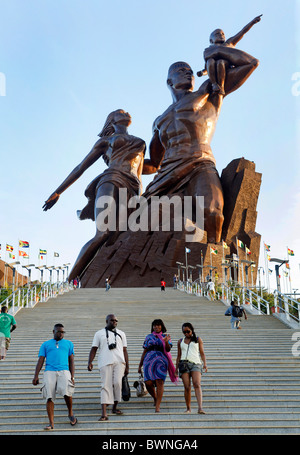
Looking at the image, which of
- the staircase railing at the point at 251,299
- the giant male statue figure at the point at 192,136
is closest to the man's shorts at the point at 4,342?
the staircase railing at the point at 251,299

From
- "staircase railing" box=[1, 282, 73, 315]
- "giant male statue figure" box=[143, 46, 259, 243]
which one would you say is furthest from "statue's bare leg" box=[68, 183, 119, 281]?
"staircase railing" box=[1, 282, 73, 315]

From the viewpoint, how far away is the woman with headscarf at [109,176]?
92.8 feet

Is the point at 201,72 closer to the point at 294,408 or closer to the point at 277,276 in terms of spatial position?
the point at 277,276

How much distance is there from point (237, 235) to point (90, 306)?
13204 mm

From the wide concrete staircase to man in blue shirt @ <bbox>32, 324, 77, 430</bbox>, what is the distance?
0.97 feet

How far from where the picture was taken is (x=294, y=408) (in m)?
5.88

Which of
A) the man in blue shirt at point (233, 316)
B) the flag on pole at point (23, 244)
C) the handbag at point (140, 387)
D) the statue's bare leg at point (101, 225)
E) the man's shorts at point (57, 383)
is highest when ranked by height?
the statue's bare leg at point (101, 225)

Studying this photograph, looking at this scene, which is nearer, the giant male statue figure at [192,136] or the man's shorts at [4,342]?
the man's shorts at [4,342]

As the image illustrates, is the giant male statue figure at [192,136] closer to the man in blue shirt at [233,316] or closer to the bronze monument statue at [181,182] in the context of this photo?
the bronze monument statue at [181,182]

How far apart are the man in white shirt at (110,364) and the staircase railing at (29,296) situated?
6.13 metres

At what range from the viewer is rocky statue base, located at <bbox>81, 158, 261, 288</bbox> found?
2372cm

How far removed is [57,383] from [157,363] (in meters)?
1.11

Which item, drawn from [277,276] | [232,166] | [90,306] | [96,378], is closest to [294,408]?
[96,378]
